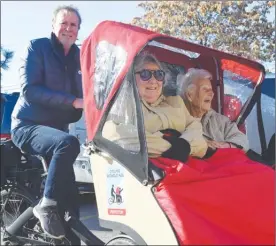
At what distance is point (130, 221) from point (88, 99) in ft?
3.00

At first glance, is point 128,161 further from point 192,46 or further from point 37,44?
point 37,44

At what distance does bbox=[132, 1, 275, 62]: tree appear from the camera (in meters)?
Answer: 15.4

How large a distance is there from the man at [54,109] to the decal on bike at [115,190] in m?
0.58

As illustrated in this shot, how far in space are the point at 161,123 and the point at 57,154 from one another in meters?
0.86

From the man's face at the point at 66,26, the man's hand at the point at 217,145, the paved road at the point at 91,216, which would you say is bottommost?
the paved road at the point at 91,216

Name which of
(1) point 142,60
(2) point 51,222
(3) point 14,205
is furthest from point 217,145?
(3) point 14,205

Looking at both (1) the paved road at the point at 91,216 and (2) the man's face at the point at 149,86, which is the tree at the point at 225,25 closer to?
(1) the paved road at the point at 91,216

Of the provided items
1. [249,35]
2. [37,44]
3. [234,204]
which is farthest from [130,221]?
[249,35]

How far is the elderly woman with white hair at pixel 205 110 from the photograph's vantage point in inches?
148

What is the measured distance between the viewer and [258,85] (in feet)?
13.2

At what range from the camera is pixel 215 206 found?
2.61 m

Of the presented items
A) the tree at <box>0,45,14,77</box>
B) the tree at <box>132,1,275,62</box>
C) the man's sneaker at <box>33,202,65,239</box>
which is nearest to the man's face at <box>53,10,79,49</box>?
the man's sneaker at <box>33,202,65,239</box>

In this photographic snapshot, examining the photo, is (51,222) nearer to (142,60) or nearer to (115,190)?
(115,190)

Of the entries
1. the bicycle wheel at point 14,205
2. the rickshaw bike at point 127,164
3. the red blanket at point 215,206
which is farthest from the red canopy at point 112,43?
the bicycle wheel at point 14,205
